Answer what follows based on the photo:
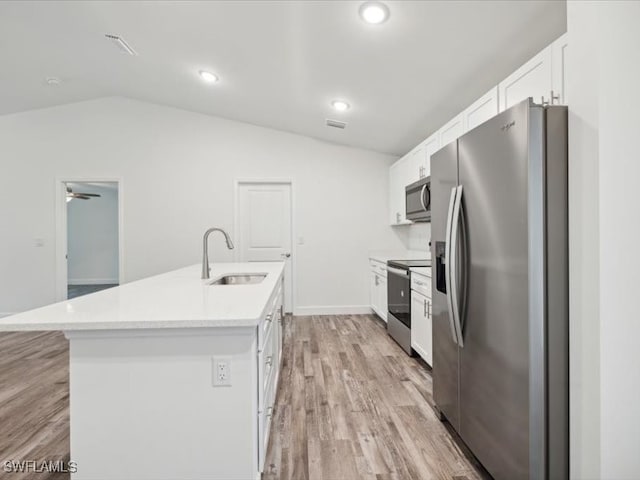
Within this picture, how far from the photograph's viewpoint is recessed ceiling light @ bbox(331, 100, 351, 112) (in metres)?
3.50

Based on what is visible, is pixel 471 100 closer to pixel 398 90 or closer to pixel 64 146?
pixel 398 90

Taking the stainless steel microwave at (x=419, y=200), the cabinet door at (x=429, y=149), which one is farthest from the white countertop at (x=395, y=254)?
the cabinet door at (x=429, y=149)

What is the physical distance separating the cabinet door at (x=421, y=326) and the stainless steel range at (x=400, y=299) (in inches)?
4.1

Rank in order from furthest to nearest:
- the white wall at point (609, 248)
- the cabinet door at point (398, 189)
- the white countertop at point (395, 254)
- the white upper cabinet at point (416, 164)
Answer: the white countertop at point (395, 254) < the cabinet door at point (398, 189) < the white upper cabinet at point (416, 164) < the white wall at point (609, 248)

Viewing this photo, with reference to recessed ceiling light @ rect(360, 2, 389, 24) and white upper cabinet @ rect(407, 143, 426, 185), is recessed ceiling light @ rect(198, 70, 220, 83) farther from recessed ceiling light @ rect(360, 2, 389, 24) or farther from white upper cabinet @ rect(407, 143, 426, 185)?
white upper cabinet @ rect(407, 143, 426, 185)

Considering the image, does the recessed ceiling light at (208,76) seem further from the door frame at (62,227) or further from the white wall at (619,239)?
the white wall at (619,239)

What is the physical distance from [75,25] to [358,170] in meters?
3.50

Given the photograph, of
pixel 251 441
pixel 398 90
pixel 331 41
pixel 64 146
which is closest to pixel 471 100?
pixel 398 90

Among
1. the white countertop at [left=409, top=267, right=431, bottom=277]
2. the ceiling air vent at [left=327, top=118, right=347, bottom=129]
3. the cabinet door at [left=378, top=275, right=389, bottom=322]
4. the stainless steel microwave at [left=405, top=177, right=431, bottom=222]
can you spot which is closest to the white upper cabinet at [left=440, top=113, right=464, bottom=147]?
the stainless steel microwave at [left=405, top=177, right=431, bottom=222]

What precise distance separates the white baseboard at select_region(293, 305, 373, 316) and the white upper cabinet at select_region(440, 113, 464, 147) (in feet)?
8.94

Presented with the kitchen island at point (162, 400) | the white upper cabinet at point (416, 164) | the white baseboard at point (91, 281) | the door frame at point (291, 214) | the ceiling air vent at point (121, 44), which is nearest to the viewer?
the kitchen island at point (162, 400)

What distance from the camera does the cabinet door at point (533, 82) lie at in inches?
64.1

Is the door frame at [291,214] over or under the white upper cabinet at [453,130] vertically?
under

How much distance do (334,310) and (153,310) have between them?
3720 millimetres
